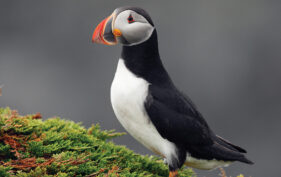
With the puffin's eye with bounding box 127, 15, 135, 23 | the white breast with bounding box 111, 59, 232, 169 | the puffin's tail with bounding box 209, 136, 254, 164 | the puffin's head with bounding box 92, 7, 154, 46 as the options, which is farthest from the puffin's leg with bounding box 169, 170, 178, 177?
the puffin's eye with bounding box 127, 15, 135, 23

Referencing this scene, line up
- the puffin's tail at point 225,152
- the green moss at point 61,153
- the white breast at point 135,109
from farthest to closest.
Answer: the puffin's tail at point 225,152, the white breast at point 135,109, the green moss at point 61,153

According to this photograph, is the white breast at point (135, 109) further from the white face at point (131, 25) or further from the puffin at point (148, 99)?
the white face at point (131, 25)

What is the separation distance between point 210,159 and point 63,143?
1284mm

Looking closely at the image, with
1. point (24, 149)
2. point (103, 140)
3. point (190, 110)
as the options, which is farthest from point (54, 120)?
point (190, 110)

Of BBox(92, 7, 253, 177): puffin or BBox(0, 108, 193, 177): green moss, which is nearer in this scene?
BBox(0, 108, 193, 177): green moss

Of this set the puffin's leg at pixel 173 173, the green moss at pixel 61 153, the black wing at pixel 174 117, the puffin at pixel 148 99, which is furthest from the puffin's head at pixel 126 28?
the puffin's leg at pixel 173 173

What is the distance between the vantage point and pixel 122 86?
322 cm

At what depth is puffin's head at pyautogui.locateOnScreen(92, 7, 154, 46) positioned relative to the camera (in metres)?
3.20

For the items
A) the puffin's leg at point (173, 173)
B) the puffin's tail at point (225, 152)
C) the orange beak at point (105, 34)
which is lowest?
the puffin's leg at point (173, 173)

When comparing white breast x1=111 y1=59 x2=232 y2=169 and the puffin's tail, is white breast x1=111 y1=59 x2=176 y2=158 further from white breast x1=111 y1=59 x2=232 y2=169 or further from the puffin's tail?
the puffin's tail

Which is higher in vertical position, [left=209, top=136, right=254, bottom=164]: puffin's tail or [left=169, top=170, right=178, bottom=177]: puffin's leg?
[left=209, top=136, right=254, bottom=164]: puffin's tail

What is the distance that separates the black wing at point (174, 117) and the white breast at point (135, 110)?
5 centimetres

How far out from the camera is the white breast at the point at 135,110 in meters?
3.18

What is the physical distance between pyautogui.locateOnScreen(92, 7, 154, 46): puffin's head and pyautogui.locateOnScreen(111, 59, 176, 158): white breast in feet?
0.81
